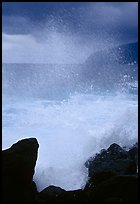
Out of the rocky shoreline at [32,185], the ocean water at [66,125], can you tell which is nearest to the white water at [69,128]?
the ocean water at [66,125]

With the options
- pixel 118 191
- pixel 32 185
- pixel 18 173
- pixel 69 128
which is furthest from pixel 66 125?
pixel 118 191

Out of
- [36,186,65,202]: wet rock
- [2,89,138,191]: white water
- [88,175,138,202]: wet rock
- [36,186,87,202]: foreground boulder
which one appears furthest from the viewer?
[2,89,138,191]: white water

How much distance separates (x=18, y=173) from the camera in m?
7.84

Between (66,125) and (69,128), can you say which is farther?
(66,125)

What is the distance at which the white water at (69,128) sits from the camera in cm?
1827

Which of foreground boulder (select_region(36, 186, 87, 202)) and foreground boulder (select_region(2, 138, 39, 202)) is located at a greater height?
foreground boulder (select_region(2, 138, 39, 202))

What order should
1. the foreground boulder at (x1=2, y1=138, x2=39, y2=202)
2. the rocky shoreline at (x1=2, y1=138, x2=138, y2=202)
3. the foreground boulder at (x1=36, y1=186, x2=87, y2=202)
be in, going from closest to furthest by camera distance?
the rocky shoreline at (x1=2, y1=138, x2=138, y2=202) → the foreground boulder at (x1=2, y1=138, x2=39, y2=202) → the foreground boulder at (x1=36, y1=186, x2=87, y2=202)

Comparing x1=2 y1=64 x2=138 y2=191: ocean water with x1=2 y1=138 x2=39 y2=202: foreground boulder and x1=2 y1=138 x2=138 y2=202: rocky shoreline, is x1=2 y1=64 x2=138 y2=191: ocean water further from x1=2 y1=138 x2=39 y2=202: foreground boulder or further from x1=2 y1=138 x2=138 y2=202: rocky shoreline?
x1=2 y1=138 x2=39 y2=202: foreground boulder

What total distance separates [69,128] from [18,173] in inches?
1036

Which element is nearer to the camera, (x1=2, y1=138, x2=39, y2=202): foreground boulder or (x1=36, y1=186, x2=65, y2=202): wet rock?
(x1=2, y1=138, x2=39, y2=202): foreground boulder

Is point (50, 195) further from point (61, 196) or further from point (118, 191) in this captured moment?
point (118, 191)

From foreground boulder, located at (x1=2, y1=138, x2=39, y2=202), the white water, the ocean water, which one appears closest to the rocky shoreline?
foreground boulder, located at (x1=2, y1=138, x2=39, y2=202)

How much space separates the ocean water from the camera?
18.4 meters

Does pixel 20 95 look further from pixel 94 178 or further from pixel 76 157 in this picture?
pixel 94 178
